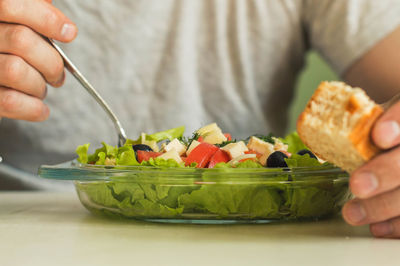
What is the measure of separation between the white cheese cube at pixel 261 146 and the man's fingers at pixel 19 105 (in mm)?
534

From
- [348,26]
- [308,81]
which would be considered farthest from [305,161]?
[308,81]

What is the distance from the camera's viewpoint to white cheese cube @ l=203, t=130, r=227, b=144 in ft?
3.18

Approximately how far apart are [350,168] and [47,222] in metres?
0.52

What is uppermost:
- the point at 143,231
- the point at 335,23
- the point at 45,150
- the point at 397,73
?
the point at 335,23

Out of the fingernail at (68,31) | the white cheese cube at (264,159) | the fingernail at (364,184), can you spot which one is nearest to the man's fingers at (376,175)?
the fingernail at (364,184)

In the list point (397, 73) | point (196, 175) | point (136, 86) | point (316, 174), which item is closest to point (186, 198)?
point (196, 175)

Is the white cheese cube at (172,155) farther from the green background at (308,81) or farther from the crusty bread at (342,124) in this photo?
the green background at (308,81)

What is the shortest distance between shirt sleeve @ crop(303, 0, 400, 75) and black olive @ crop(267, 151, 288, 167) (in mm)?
887

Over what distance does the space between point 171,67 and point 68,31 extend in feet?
2.31

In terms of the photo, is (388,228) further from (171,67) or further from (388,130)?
(171,67)

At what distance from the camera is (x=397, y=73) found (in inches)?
57.1

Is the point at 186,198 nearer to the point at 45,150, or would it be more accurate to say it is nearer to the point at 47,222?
the point at 47,222

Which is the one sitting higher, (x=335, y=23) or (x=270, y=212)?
(x=335, y=23)

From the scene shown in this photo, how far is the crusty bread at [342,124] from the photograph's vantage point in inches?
24.1
